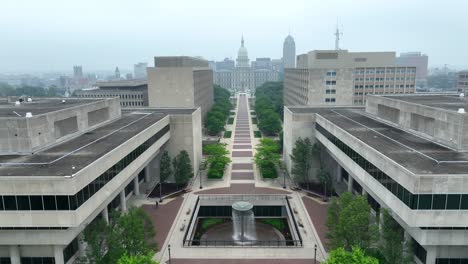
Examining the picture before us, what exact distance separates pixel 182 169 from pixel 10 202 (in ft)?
109

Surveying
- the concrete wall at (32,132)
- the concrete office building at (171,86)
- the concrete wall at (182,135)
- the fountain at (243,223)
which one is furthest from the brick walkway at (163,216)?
the concrete office building at (171,86)

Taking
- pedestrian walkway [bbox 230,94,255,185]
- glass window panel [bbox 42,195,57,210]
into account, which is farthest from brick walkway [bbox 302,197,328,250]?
glass window panel [bbox 42,195,57,210]

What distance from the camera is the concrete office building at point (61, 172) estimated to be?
3170 cm

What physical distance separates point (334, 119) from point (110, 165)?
3924cm

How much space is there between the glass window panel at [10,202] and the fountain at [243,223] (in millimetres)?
26526

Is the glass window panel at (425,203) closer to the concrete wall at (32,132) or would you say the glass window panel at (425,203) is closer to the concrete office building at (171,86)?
the concrete wall at (32,132)

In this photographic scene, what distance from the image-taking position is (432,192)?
3012 cm

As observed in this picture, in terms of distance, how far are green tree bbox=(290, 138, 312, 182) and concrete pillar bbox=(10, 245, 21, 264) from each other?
143 feet

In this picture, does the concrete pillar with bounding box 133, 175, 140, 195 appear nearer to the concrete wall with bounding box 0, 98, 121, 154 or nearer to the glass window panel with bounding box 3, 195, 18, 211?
the concrete wall with bounding box 0, 98, 121, 154

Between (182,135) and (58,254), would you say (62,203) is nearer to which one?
(58,254)

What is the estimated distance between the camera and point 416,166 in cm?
3375

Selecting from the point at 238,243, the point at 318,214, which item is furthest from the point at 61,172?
the point at 318,214

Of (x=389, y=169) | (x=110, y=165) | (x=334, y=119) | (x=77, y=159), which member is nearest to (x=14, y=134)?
(x=77, y=159)

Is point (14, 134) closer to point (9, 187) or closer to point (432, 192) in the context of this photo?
point (9, 187)
